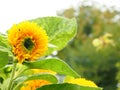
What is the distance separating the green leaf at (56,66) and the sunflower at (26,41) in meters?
0.05

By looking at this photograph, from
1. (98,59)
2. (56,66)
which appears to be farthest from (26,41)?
(98,59)

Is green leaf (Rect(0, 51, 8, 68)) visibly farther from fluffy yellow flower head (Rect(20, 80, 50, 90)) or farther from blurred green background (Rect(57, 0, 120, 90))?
blurred green background (Rect(57, 0, 120, 90))

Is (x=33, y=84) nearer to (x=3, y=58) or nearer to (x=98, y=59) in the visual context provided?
(x=3, y=58)

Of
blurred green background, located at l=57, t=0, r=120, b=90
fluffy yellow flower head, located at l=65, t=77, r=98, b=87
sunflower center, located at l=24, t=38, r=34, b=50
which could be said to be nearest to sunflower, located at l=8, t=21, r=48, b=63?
sunflower center, located at l=24, t=38, r=34, b=50

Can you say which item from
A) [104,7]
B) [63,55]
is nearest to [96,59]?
[63,55]

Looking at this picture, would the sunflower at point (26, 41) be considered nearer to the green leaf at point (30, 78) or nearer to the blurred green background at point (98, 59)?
the green leaf at point (30, 78)

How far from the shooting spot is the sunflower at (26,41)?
3.10ft

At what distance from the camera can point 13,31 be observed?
95 cm

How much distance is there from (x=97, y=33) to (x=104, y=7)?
1.99 metres

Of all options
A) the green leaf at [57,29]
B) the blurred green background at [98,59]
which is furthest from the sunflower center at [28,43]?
the blurred green background at [98,59]

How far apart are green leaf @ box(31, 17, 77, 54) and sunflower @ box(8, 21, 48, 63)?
0.39 feet

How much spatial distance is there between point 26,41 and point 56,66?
109 millimetres

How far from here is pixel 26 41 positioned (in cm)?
95

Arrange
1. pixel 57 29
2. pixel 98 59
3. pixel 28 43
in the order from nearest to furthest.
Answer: pixel 28 43 → pixel 57 29 → pixel 98 59
